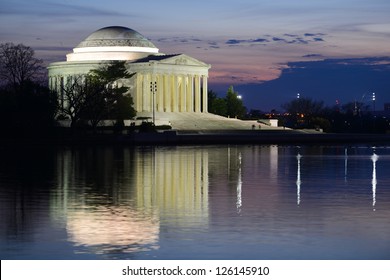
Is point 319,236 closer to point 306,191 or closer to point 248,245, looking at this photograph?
point 248,245

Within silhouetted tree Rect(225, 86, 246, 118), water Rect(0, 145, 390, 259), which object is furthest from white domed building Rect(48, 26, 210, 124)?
water Rect(0, 145, 390, 259)

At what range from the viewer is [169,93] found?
145500 mm

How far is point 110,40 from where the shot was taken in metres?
152

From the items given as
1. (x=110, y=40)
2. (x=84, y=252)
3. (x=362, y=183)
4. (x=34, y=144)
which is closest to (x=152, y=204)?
(x=84, y=252)

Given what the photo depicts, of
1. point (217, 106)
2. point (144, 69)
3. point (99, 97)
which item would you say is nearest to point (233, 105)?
point (217, 106)

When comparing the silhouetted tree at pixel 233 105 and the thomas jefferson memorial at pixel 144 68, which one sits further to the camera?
the silhouetted tree at pixel 233 105

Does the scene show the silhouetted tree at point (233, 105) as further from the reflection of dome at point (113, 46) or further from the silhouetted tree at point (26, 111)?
the silhouetted tree at point (26, 111)

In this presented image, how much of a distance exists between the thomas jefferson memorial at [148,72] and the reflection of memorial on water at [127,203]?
92129 millimetres

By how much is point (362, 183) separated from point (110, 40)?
11972cm

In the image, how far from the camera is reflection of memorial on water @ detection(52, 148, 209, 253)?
2039 centimetres

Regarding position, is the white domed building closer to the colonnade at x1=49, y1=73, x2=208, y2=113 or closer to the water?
the colonnade at x1=49, y1=73, x2=208, y2=113

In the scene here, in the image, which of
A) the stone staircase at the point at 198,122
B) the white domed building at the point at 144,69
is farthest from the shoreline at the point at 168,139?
the white domed building at the point at 144,69

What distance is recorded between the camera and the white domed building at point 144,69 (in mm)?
143500

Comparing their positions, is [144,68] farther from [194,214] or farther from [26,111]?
[194,214]
